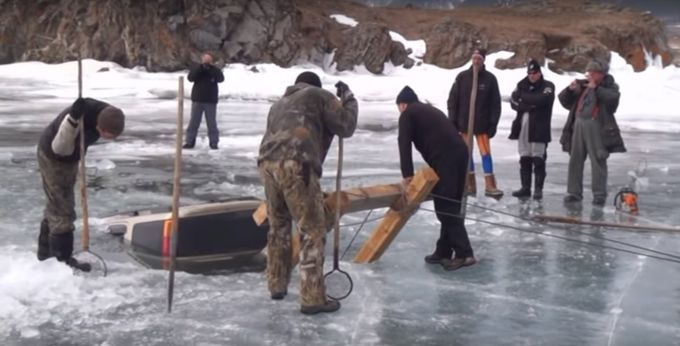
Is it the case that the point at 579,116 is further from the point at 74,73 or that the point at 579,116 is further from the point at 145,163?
the point at 74,73

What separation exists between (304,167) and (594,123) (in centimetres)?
492

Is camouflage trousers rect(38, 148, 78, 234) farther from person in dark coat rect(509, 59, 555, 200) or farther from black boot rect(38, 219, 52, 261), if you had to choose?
person in dark coat rect(509, 59, 555, 200)

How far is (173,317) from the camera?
5348 mm

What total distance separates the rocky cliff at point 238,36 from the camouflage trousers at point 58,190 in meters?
25.8

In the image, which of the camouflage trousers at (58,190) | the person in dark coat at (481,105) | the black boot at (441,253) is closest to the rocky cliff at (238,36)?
→ the person in dark coat at (481,105)

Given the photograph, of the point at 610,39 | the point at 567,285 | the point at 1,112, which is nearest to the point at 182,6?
the point at 1,112

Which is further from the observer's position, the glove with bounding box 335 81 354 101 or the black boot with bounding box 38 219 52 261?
the black boot with bounding box 38 219 52 261

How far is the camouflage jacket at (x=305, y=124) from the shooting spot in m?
5.15

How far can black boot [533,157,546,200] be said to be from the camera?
9484mm

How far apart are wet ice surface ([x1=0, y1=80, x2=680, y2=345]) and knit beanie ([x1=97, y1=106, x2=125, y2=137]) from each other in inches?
44.7

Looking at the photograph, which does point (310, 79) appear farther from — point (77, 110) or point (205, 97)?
point (205, 97)

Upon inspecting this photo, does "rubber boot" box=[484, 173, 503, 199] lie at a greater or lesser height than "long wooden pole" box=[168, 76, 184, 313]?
lesser

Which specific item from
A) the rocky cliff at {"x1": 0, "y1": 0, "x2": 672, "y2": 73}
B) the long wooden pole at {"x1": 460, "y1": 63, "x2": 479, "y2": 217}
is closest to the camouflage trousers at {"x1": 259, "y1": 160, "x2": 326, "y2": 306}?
the long wooden pole at {"x1": 460, "y1": 63, "x2": 479, "y2": 217}

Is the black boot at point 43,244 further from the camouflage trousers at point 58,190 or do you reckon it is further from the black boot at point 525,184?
the black boot at point 525,184
